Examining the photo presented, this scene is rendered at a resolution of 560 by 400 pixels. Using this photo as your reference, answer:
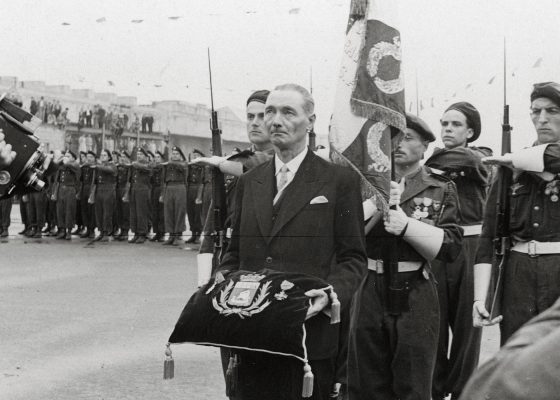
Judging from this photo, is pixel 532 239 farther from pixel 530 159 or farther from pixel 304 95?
pixel 304 95

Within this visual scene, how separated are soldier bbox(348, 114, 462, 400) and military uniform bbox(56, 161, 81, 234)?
15.9 metres

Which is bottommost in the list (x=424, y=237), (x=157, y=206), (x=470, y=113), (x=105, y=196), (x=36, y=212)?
(x=36, y=212)

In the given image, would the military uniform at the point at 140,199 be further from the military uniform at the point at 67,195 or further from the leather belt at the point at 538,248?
the leather belt at the point at 538,248

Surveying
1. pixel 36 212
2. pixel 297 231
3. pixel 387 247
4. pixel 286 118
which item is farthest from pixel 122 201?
pixel 297 231

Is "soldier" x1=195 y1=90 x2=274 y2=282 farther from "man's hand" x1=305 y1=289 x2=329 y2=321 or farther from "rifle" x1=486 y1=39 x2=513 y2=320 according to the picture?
"man's hand" x1=305 y1=289 x2=329 y2=321

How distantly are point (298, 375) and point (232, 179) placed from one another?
5.63ft

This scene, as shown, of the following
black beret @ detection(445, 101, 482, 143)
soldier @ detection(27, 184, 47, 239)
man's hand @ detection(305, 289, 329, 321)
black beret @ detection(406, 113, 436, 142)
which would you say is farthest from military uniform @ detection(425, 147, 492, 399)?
soldier @ detection(27, 184, 47, 239)

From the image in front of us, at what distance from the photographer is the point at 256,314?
3.04 m

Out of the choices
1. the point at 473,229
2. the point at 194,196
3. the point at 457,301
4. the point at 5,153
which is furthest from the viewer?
the point at 194,196

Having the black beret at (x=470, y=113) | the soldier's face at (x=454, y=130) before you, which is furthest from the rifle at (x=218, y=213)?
the black beret at (x=470, y=113)

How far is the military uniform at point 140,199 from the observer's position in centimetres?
1830

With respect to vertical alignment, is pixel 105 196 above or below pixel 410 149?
below

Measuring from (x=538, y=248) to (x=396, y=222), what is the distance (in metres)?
0.73

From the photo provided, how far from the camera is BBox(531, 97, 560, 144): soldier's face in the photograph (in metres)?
4.07
